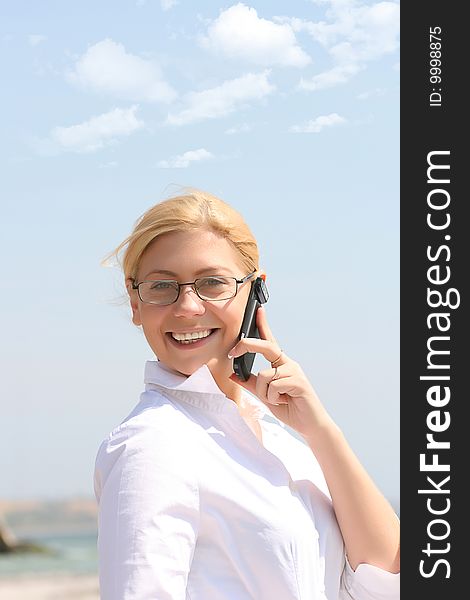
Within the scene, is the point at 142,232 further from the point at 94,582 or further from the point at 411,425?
the point at 94,582

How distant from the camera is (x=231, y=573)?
75.8 inches

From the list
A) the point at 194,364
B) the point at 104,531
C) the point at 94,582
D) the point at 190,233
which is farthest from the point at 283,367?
the point at 94,582

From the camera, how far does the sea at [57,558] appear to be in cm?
1753

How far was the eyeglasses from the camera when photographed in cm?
211

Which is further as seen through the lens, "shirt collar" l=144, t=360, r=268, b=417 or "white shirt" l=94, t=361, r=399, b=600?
"shirt collar" l=144, t=360, r=268, b=417

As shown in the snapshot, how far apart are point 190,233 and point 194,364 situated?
0.91 feet

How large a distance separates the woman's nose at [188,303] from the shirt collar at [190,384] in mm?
125

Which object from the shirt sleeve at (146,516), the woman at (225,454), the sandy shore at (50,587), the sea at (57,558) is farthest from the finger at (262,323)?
the sea at (57,558)

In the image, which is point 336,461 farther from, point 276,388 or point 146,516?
point 146,516

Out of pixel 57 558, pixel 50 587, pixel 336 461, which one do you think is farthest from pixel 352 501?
pixel 57 558

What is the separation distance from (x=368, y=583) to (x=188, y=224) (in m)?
0.86

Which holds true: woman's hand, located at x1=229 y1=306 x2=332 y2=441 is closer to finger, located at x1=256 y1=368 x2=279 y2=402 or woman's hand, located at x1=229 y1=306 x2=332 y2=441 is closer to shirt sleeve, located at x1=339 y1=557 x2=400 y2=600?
finger, located at x1=256 y1=368 x2=279 y2=402

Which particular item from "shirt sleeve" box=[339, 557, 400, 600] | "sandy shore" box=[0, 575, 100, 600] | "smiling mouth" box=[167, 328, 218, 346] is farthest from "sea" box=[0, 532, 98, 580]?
"smiling mouth" box=[167, 328, 218, 346]

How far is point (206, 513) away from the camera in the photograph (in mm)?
1909
